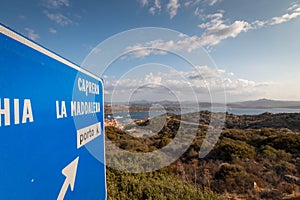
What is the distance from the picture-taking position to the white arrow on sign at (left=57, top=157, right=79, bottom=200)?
3.63 ft

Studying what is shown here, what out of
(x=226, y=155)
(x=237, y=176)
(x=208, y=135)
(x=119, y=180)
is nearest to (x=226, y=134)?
(x=208, y=135)

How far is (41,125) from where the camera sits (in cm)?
97

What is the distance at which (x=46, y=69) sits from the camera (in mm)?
1042

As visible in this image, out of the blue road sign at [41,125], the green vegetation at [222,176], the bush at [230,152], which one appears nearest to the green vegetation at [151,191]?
the green vegetation at [222,176]

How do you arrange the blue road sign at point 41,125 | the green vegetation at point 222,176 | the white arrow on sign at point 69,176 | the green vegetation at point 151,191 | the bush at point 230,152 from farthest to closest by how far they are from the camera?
the bush at point 230,152
the green vegetation at point 222,176
the green vegetation at point 151,191
the white arrow on sign at point 69,176
the blue road sign at point 41,125

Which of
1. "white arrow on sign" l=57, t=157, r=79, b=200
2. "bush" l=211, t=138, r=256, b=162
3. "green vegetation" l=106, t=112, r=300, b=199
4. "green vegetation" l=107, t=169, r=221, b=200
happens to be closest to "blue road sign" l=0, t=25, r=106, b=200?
"white arrow on sign" l=57, t=157, r=79, b=200

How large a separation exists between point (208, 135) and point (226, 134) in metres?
1.37

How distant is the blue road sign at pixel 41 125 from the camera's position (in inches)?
30.5

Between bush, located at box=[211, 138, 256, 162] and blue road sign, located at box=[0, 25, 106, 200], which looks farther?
bush, located at box=[211, 138, 256, 162]

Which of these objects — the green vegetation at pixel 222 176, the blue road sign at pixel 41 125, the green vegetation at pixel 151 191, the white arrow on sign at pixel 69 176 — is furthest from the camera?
the green vegetation at pixel 222 176

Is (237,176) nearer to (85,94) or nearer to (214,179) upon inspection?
(214,179)

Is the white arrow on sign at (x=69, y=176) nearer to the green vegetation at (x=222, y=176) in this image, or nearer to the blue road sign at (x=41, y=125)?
the blue road sign at (x=41, y=125)

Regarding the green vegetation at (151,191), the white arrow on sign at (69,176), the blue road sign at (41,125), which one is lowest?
the green vegetation at (151,191)

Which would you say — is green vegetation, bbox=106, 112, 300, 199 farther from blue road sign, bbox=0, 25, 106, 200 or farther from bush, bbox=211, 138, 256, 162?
blue road sign, bbox=0, 25, 106, 200
